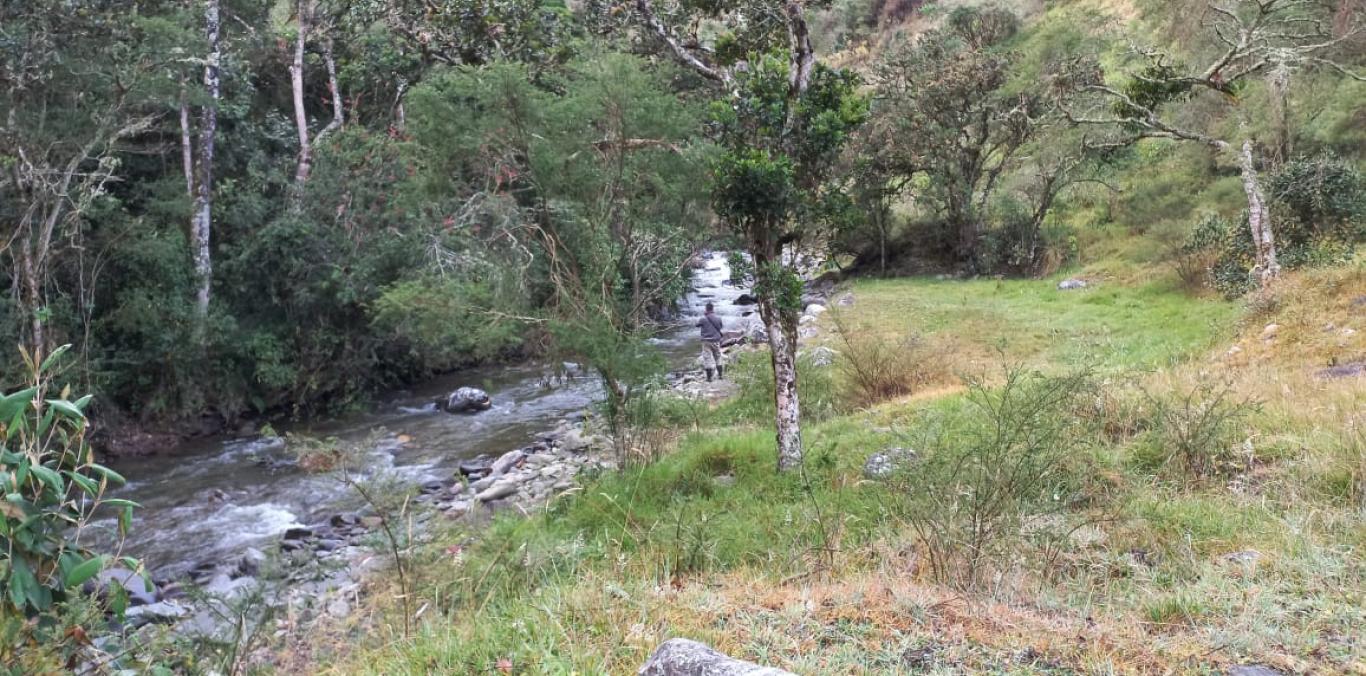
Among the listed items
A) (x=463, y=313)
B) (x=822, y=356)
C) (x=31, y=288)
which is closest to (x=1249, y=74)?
(x=822, y=356)

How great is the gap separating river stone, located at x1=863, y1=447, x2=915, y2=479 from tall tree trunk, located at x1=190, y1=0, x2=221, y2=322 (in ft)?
41.0

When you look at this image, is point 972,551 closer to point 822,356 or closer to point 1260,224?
point 822,356

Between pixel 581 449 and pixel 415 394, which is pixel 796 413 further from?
pixel 415 394

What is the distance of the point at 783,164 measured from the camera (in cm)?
659

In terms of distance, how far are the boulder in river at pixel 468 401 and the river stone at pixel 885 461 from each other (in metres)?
9.74

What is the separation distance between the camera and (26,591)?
230 cm

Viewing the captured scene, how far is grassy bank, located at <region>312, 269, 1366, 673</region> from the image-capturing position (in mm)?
3275

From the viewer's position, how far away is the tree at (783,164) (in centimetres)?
681

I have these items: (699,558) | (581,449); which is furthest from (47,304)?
(699,558)

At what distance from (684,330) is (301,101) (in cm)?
1056

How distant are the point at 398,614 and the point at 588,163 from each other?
5.51 m

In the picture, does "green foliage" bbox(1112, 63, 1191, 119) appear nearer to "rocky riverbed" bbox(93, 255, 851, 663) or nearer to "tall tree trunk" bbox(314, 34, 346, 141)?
"rocky riverbed" bbox(93, 255, 851, 663)

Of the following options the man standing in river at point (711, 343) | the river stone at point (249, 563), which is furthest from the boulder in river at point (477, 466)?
the man standing in river at point (711, 343)

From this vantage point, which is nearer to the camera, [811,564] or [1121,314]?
[811,564]
